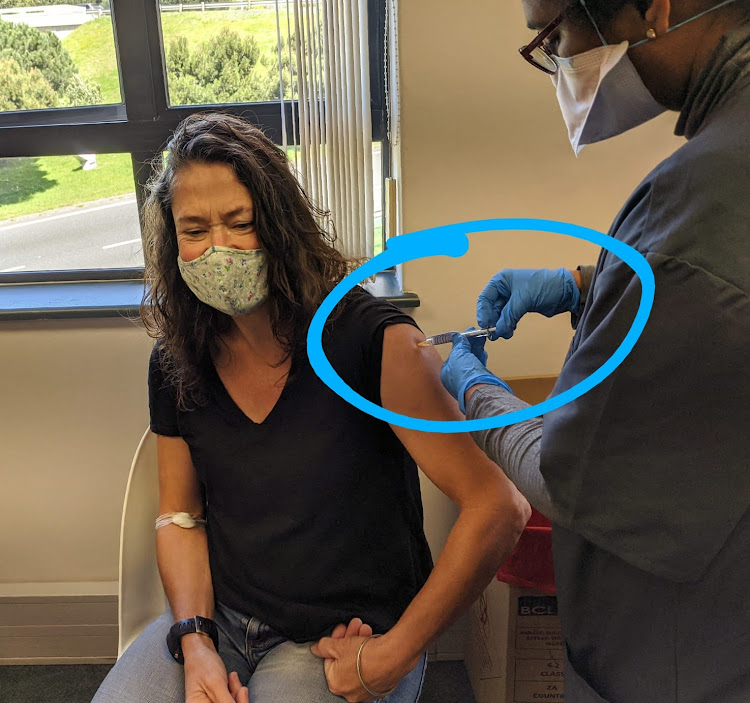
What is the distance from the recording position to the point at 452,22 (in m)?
1.54

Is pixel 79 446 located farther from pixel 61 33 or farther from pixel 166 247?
pixel 61 33

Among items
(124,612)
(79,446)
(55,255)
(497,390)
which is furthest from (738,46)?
(55,255)

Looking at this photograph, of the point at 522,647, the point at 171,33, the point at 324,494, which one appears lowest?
the point at 522,647

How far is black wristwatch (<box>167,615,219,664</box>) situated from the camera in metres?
1.16

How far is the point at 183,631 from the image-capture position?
1.16 m

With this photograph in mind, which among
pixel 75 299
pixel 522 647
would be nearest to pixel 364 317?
pixel 522 647

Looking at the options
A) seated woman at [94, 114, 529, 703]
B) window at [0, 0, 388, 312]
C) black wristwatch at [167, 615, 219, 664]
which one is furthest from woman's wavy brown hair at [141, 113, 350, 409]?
window at [0, 0, 388, 312]

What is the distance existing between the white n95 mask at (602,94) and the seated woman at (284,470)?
1.37ft

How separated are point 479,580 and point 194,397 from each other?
0.60 m

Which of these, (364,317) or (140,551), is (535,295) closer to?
(364,317)

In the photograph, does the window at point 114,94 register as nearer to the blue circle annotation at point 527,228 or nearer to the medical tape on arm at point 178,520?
the medical tape on arm at point 178,520

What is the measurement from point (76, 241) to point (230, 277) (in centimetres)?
122

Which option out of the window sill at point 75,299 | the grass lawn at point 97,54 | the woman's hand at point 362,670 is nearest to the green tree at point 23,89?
the grass lawn at point 97,54

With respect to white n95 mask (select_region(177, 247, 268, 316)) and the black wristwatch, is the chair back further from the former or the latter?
white n95 mask (select_region(177, 247, 268, 316))
